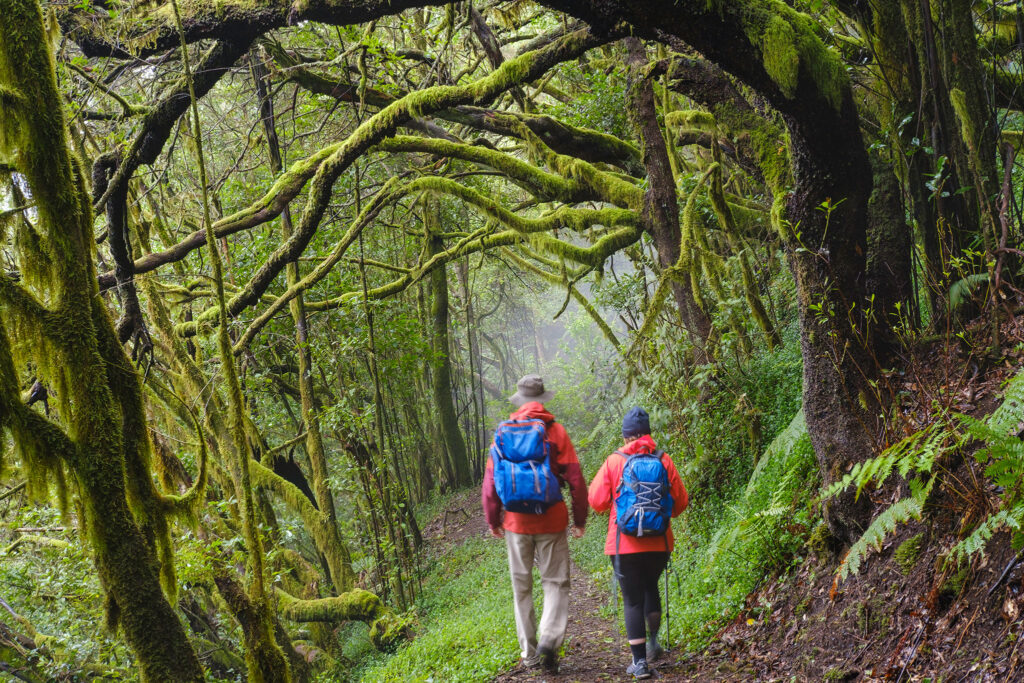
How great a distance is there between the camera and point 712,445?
348 inches

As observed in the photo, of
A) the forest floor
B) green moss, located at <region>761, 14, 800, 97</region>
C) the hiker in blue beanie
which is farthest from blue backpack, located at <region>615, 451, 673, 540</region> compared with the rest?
green moss, located at <region>761, 14, 800, 97</region>

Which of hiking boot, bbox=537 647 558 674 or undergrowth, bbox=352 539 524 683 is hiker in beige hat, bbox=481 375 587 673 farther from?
undergrowth, bbox=352 539 524 683

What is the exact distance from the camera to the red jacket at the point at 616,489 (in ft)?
16.7

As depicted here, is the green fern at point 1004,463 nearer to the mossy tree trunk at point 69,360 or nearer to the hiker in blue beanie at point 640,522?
the hiker in blue beanie at point 640,522

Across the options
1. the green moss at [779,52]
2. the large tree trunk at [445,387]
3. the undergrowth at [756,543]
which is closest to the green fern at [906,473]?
the undergrowth at [756,543]

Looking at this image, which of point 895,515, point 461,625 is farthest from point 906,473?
point 461,625

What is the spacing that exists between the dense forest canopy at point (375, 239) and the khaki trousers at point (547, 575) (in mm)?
1917

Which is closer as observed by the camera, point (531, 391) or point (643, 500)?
point (643, 500)

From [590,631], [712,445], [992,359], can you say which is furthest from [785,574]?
[712,445]

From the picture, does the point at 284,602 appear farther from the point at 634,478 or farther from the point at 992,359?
the point at 992,359

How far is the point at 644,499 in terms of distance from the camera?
5055 millimetres

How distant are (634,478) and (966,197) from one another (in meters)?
2.84

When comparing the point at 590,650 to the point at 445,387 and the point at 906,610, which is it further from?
the point at 445,387

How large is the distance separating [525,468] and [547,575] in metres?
0.92
